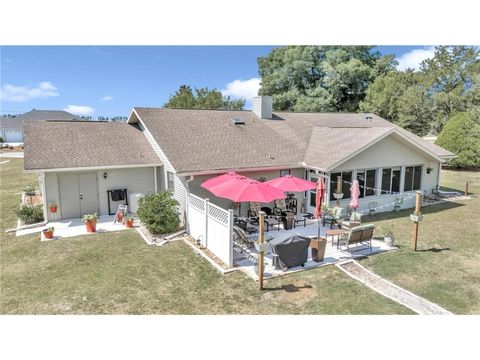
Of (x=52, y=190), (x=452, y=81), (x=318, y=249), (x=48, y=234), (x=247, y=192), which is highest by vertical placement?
(x=452, y=81)

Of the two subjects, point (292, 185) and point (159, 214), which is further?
point (159, 214)

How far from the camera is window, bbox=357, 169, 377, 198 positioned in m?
16.4

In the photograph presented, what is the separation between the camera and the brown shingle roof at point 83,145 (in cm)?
1452

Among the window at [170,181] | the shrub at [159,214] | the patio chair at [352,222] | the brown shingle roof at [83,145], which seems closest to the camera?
the shrub at [159,214]

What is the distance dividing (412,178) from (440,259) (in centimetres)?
854

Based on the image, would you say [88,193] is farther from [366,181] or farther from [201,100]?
[201,100]

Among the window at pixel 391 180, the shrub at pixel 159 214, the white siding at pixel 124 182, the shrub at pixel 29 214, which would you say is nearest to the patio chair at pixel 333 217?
the window at pixel 391 180

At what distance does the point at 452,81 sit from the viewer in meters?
40.8

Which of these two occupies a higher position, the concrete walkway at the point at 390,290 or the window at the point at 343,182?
the window at the point at 343,182

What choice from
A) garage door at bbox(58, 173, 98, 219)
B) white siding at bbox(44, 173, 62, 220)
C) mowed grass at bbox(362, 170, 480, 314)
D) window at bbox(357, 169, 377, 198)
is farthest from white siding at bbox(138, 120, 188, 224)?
window at bbox(357, 169, 377, 198)

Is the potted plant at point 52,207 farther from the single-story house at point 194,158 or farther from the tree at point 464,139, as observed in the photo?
the tree at point 464,139

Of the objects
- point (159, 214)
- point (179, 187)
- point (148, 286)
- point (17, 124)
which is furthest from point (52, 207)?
point (17, 124)

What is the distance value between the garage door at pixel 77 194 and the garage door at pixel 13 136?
68.1m
